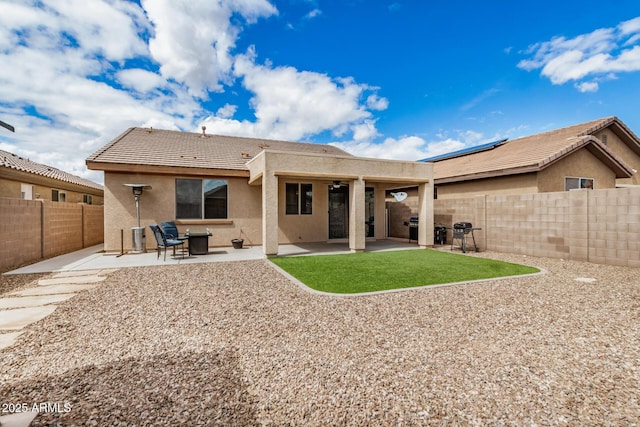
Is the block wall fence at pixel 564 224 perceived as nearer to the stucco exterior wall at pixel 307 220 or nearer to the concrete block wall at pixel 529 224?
the concrete block wall at pixel 529 224

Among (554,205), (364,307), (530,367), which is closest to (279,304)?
(364,307)

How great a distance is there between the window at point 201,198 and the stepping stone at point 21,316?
6.85 metres

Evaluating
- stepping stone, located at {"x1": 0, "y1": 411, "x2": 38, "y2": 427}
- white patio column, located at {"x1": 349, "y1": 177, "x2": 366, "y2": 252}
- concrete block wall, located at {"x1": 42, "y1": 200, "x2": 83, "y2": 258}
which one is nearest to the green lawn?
white patio column, located at {"x1": 349, "y1": 177, "x2": 366, "y2": 252}

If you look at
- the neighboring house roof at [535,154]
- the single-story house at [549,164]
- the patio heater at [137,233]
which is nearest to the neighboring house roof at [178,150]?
the patio heater at [137,233]

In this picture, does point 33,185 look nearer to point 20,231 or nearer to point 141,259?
point 20,231

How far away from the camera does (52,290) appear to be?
234 inches

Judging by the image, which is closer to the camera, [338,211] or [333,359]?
[333,359]

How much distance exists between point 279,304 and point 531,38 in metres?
16.7

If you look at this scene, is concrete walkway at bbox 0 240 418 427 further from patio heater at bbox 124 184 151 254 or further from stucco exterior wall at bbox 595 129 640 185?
stucco exterior wall at bbox 595 129 640 185

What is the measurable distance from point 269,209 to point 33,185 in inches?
587

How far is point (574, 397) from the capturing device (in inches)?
98.5

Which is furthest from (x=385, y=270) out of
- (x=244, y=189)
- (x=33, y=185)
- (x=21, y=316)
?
(x=33, y=185)

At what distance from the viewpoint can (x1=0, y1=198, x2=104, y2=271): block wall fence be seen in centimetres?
823

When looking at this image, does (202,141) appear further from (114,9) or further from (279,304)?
(279,304)
